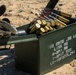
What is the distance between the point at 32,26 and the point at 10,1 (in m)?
5.80

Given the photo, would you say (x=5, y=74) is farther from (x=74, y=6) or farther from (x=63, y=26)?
(x=74, y=6)

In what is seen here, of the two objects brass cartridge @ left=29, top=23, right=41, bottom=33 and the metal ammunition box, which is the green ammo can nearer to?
the metal ammunition box

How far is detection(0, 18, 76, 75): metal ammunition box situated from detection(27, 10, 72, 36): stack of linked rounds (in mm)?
116

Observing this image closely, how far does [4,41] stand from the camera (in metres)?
5.16

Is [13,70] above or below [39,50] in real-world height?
below

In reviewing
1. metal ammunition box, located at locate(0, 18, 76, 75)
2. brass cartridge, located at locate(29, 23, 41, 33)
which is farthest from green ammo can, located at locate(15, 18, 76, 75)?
brass cartridge, located at locate(29, 23, 41, 33)

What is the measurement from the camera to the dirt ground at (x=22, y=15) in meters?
6.40

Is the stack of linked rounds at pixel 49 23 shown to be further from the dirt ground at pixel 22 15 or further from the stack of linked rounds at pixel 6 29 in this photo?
the dirt ground at pixel 22 15

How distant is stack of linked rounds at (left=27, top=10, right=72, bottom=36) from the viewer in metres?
5.82

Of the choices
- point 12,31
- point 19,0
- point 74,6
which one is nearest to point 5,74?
point 12,31

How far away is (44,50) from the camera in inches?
229

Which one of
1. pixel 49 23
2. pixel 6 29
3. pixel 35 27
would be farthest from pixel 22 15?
pixel 6 29

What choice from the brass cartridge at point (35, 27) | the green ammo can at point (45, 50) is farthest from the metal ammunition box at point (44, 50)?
the brass cartridge at point (35, 27)

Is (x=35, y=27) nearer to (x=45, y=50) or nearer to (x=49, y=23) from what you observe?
(x=49, y=23)
